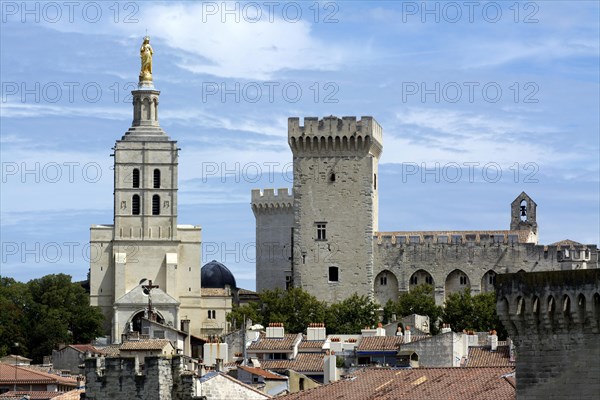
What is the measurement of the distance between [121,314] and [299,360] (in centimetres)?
5551

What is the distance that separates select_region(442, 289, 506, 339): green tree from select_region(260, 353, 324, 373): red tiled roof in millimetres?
28999

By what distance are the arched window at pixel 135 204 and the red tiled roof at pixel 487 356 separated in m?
72.9

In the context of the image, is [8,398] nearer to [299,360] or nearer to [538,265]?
[299,360]

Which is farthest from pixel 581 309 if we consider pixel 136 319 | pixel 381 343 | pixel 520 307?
pixel 136 319

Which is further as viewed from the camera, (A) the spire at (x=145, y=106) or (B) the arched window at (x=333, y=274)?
(A) the spire at (x=145, y=106)

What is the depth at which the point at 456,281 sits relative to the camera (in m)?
138

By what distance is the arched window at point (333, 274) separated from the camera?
450 feet

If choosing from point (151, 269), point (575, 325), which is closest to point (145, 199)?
point (151, 269)

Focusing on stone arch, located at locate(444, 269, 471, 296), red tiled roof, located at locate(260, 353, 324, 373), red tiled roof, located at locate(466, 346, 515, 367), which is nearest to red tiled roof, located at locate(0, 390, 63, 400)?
red tiled roof, located at locate(260, 353, 324, 373)

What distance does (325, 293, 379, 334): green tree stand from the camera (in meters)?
127

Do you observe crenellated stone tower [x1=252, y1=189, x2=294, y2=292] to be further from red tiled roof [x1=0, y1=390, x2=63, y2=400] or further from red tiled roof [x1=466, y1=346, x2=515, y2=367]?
red tiled roof [x1=466, y1=346, x2=515, y2=367]

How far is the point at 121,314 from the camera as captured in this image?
147500 mm

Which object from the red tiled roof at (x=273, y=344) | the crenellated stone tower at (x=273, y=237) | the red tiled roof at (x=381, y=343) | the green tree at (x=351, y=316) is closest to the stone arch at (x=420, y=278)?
the green tree at (x=351, y=316)

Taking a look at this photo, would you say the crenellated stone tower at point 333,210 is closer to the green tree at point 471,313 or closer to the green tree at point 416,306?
the green tree at point 416,306
